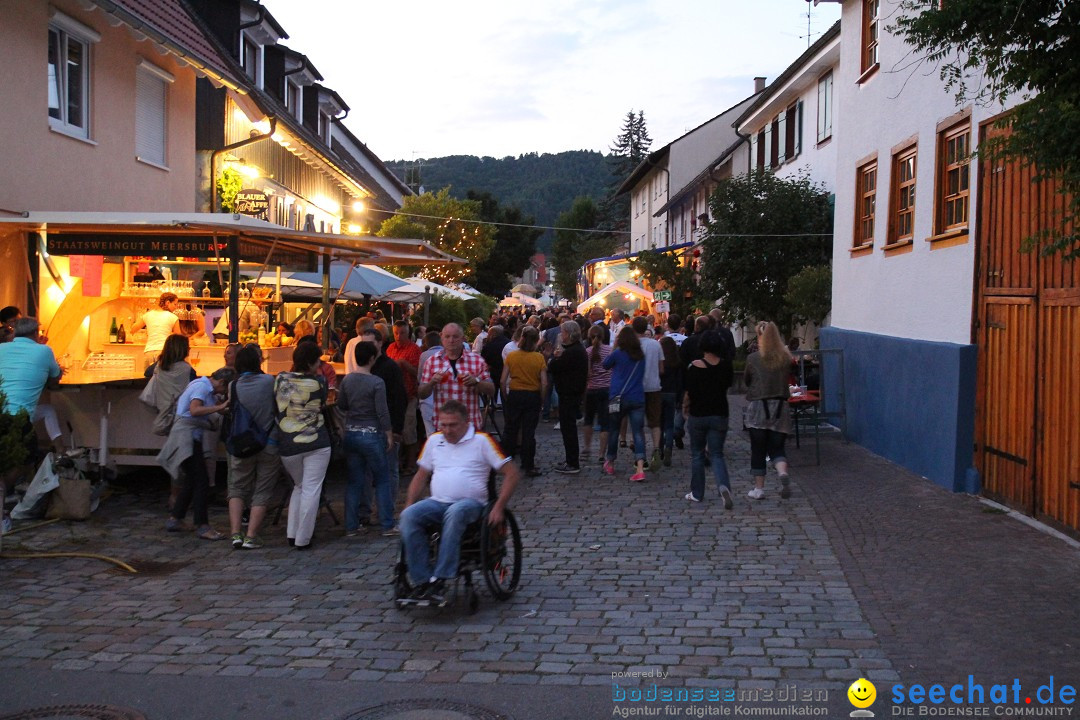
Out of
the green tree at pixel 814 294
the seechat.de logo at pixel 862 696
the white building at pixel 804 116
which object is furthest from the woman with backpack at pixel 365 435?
the white building at pixel 804 116

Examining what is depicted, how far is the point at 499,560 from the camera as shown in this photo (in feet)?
22.8


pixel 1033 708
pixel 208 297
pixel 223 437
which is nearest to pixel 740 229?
pixel 208 297

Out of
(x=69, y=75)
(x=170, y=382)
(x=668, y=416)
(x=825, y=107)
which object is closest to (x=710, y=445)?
(x=668, y=416)

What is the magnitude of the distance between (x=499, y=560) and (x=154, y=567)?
9.96ft

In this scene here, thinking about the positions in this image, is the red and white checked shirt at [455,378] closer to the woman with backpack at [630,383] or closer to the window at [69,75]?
the woman with backpack at [630,383]

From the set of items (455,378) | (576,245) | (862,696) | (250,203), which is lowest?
(862,696)

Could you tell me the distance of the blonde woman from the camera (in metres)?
10.6

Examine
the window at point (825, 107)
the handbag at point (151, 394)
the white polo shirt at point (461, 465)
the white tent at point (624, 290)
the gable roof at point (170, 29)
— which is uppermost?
the window at point (825, 107)

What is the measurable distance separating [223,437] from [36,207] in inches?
241

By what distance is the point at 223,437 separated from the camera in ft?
29.1

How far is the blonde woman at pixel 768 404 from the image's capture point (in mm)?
10609

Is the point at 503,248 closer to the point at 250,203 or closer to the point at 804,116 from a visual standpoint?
the point at 804,116

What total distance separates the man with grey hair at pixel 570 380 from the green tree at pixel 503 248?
58773 millimetres

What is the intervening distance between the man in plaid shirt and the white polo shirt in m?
3.18
